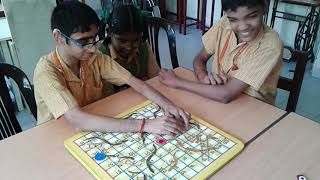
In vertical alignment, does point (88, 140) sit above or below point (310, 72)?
above

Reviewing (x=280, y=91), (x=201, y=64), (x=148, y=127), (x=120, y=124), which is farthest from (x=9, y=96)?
(x=280, y=91)

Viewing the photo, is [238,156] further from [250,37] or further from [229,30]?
[229,30]

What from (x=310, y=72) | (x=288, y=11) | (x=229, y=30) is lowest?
(x=310, y=72)

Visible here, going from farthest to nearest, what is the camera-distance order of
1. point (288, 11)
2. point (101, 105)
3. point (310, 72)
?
point (288, 11)
point (310, 72)
point (101, 105)

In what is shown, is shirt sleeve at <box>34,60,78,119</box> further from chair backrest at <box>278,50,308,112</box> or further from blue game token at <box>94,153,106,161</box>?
chair backrest at <box>278,50,308,112</box>

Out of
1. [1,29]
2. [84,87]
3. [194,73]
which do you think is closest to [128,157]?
[84,87]

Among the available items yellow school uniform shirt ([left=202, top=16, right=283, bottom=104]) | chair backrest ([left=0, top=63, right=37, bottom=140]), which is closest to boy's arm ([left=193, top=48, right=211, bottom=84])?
yellow school uniform shirt ([left=202, top=16, right=283, bottom=104])

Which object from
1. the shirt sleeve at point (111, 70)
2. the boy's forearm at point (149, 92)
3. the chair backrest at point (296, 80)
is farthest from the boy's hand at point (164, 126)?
the chair backrest at point (296, 80)

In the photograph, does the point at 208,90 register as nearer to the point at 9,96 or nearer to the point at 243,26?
the point at 243,26

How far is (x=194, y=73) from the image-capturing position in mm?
1582

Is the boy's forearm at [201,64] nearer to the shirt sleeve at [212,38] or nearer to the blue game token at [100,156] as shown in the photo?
the shirt sleeve at [212,38]

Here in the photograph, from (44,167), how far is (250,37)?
1.06 meters

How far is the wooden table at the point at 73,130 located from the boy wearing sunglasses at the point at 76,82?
0.24 feet

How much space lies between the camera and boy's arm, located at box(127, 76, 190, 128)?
1.11 meters
